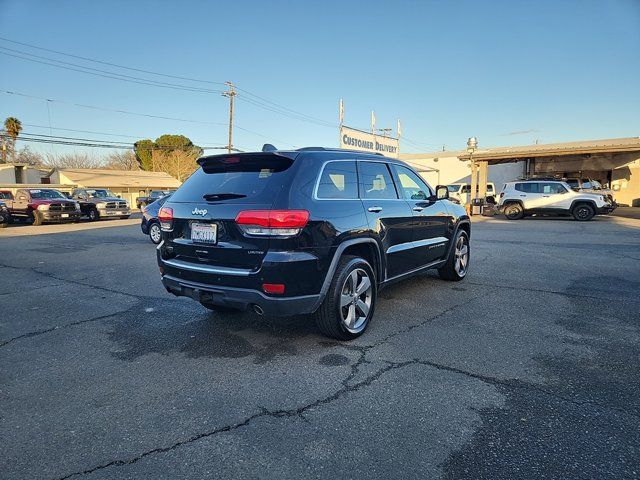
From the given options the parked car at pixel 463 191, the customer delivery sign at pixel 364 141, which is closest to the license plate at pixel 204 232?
the customer delivery sign at pixel 364 141

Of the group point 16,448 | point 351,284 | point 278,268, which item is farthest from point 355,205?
point 16,448

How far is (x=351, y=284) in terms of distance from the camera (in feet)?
13.5

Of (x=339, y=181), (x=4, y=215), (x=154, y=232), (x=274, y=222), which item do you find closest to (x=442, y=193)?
(x=339, y=181)

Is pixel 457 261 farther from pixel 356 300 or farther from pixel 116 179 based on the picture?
pixel 116 179

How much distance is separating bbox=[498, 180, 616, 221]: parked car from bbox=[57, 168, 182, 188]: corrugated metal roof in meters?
42.3

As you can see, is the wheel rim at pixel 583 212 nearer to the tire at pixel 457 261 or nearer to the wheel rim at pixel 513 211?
the wheel rim at pixel 513 211

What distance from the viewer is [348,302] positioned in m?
4.09

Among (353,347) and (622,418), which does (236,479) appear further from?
(622,418)

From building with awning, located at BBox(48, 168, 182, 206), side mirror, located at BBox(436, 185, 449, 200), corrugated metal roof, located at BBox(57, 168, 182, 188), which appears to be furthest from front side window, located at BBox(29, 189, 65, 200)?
corrugated metal roof, located at BBox(57, 168, 182, 188)

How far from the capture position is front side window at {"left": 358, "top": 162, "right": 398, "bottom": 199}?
4512mm

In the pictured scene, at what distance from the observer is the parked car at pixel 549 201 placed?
61.6 feet

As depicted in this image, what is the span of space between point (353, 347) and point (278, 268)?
46.1 inches

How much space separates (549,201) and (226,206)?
1997 centimetres

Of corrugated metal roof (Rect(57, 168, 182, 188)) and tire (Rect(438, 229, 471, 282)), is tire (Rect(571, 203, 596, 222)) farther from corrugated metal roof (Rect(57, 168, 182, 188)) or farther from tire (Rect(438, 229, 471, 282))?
corrugated metal roof (Rect(57, 168, 182, 188))
